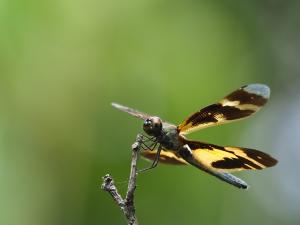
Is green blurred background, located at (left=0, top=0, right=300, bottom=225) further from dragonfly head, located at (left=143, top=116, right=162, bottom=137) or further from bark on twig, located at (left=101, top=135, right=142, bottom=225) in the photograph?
bark on twig, located at (left=101, top=135, right=142, bottom=225)

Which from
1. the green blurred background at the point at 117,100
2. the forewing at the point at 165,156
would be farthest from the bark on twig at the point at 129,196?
the green blurred background at the point at 117,100

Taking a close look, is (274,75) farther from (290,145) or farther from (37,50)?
(37,50)

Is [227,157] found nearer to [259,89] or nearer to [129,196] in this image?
[259,89]

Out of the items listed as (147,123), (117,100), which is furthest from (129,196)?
(117,100)

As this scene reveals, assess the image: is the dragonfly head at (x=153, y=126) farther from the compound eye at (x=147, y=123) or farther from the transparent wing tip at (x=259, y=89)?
the transparent wing tip at (x=259, y=89)

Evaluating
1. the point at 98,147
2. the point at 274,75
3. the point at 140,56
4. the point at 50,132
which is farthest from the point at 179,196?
the point at 274,75

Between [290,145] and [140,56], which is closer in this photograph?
[140,56]
